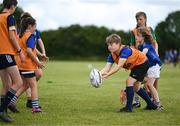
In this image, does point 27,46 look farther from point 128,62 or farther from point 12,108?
point 128,62

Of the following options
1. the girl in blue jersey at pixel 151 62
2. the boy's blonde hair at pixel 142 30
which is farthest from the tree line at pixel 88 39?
the boy's blonde hair at pixel 142 30

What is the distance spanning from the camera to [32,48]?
12.7m

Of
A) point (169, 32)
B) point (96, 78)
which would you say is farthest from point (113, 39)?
point (169, 32)

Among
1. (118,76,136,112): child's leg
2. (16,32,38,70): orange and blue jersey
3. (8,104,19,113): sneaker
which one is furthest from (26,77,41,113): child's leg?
(118,76,136,112): child's leg

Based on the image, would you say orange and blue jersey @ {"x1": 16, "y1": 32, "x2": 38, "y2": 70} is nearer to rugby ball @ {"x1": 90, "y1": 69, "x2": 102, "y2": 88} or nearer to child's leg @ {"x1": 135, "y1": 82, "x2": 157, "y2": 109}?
rugby ball @ {"x1": 90, "y1": 69, "x2": 102, "y2": 88}

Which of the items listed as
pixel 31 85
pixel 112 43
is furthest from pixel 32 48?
pixel 112 43

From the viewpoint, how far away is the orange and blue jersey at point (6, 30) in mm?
11352

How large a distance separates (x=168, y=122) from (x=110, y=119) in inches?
44.8

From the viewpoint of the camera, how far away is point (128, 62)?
42.9 feet

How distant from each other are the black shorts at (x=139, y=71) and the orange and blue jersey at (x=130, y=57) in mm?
74

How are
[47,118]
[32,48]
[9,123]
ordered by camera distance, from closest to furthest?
1. [9,123]
2. [47,118]
3. [32,48]

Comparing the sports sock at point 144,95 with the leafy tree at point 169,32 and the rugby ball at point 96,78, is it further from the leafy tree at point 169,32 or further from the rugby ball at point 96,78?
the leafy tree at point 169,32

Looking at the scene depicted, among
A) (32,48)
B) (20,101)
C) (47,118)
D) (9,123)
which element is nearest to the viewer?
(9,123)

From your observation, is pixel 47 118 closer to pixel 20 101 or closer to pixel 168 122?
pixel 168 122
